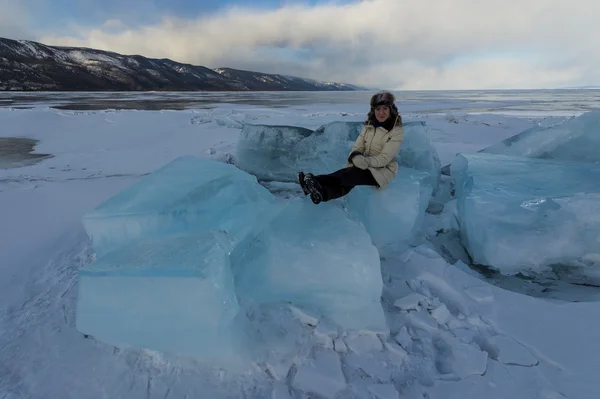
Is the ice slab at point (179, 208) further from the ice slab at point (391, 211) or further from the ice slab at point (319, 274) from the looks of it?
the ice slab at point (391, 211)

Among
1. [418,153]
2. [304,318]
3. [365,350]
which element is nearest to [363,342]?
[365,350]

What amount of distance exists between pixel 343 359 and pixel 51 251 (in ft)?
7.96

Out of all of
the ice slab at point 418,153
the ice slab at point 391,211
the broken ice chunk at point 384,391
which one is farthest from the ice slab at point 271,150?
the broken ice chunk at point 384,391

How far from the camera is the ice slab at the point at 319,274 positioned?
1838 millimetres

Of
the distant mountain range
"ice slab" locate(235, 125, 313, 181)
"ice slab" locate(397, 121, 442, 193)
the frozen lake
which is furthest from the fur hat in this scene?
the distant mountain range

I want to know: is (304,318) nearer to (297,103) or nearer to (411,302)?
(411,302)

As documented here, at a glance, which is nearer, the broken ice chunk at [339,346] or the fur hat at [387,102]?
the broken ice chunk at [339,346]

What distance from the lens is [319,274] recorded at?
1.88 m

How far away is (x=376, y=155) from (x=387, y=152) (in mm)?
109

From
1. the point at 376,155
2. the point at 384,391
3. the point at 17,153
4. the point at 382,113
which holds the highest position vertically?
the point at 382,113

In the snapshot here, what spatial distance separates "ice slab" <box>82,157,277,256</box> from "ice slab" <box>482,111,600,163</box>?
3504 millimetres

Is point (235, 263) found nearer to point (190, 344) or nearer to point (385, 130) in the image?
point (190, 344)

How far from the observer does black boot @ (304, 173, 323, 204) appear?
2425 millimetres

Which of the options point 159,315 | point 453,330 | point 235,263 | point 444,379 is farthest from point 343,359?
point 159,315
